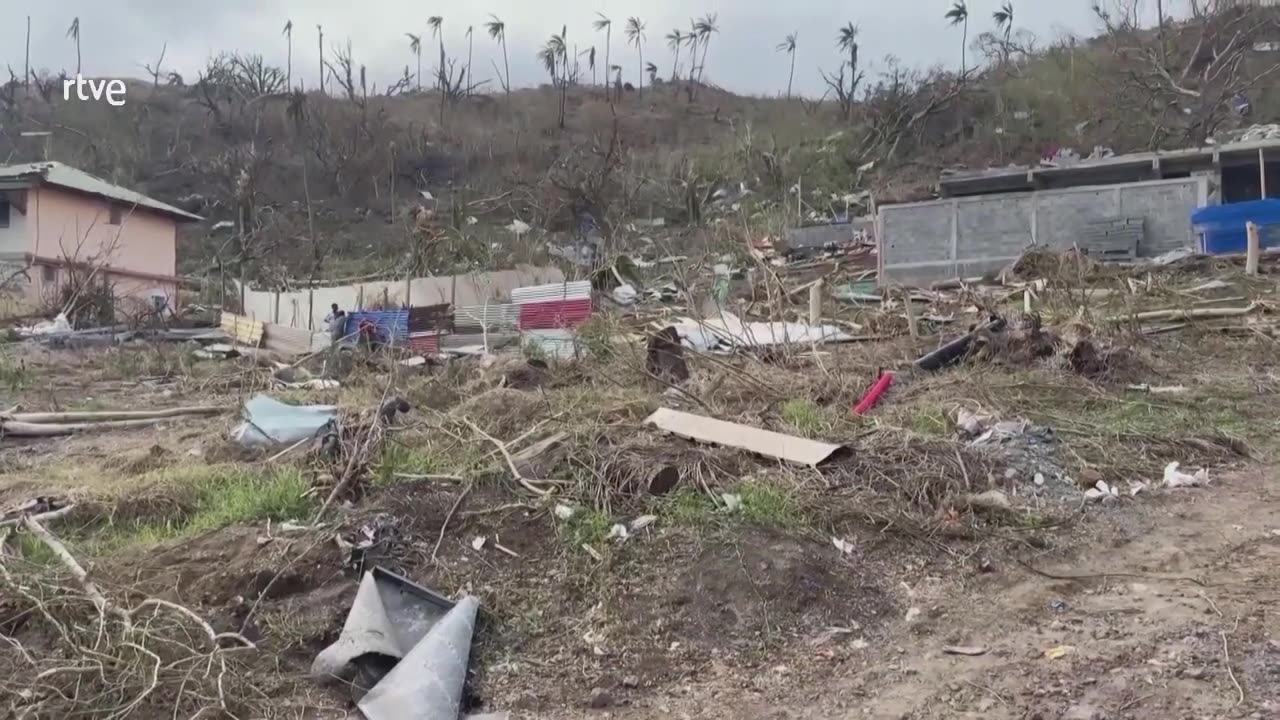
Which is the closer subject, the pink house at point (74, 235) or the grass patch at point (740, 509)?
the grass patch at point (740, 509)

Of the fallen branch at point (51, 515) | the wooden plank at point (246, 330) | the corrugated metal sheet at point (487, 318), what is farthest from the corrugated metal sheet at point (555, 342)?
the fallen branch at point (51, 515)

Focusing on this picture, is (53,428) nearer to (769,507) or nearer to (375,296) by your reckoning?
(769,507)

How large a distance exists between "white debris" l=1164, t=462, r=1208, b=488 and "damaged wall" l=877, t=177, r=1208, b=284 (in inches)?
474

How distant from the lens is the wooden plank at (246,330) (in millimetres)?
13367

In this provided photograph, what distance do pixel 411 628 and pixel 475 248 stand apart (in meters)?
18.2

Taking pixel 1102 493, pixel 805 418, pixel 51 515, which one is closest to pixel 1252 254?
pixel 1102 493

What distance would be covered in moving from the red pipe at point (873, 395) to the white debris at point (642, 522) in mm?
2308

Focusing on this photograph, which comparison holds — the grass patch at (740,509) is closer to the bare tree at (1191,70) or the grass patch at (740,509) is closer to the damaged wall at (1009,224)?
the damaged wall at (1009,224)

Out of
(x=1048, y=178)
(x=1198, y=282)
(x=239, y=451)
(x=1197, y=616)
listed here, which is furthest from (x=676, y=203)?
(x=1197, y=616)

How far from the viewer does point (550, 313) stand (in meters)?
13.0

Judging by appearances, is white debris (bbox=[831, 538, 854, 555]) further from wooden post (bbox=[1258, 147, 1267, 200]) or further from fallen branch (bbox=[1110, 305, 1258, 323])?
wooden post (bbox=[1258, 147, 1267, 200])

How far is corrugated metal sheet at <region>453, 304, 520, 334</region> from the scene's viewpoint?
13391 millimetres

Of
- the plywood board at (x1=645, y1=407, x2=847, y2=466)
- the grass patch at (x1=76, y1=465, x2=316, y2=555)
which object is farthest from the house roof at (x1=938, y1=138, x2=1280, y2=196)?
the grass patch at (x1=76, y1=465, x2=316, y2=555)

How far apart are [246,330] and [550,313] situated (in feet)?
14.5
